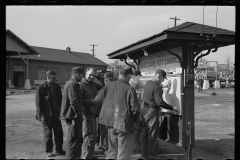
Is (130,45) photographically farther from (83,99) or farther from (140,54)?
(83,99)

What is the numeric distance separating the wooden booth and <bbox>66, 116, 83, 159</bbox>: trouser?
2.14 metres

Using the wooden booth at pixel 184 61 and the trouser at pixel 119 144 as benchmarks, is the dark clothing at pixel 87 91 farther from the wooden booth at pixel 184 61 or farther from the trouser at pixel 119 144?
the wooden booth at pixel 184 61

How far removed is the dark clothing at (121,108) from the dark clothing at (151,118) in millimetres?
1005

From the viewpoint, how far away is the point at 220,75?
122 feet

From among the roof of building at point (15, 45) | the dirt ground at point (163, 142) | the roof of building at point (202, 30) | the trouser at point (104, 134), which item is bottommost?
the dirt ground at point (163, 142)

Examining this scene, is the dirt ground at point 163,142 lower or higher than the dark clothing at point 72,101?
lower

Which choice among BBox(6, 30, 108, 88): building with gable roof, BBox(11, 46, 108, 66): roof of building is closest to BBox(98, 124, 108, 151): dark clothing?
BBox(6, 30, 108, 88): building with gable roof

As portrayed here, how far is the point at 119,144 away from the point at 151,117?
1.28 m

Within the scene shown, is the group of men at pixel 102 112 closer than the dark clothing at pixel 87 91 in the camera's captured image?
Yes

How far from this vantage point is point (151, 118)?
17.5 ft

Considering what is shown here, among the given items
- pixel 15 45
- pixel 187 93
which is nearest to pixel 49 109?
pixel 187 93

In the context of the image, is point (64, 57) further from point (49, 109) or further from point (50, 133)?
point (50, 133)

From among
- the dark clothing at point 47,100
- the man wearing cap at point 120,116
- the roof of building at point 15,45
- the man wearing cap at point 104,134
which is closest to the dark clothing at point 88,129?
the man wearing cap at point 104,134

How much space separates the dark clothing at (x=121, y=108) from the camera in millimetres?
4266
